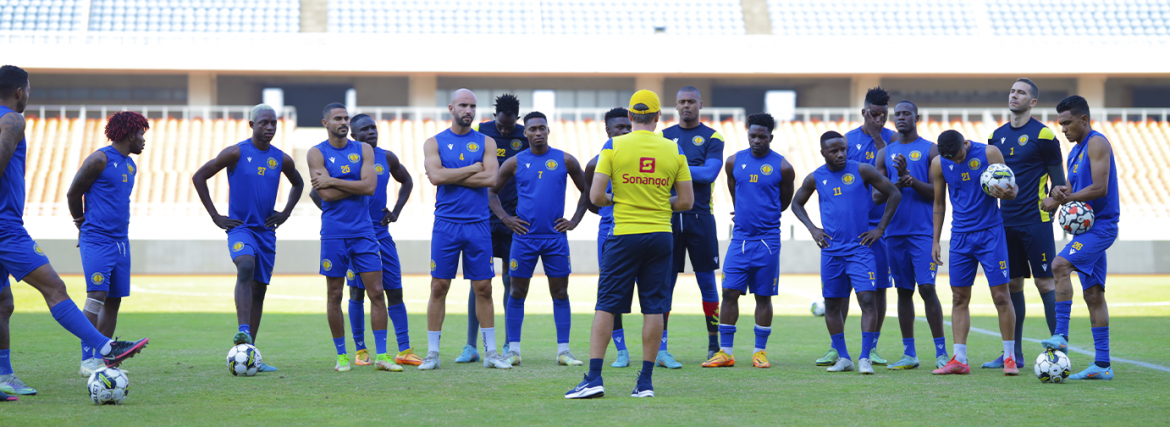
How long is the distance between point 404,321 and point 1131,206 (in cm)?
2490

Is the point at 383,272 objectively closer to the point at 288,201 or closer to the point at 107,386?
the point at 288,201

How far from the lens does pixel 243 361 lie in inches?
289

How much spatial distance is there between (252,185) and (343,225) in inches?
35.0

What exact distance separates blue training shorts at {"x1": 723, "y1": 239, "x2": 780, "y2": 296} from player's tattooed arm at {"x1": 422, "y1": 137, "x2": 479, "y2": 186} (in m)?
2.22

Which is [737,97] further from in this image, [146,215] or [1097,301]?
[1097,301]

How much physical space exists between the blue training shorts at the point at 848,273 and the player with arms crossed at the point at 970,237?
1.68ft

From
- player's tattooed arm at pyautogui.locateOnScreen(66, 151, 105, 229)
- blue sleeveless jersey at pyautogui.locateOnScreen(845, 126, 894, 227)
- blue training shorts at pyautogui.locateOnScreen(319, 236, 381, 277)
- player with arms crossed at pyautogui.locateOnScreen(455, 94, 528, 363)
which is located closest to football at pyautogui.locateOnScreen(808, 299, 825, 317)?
blue sleeveless jersey at pyautogui.locateOnScreen(845, 126, 894, 227)

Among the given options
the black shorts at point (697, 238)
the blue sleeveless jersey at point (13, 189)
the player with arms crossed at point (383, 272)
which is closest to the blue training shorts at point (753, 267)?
the black shorts at point (697, 238)

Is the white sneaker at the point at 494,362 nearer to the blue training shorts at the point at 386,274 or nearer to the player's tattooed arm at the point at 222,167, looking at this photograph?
the blue training shorts at the point at 386,274

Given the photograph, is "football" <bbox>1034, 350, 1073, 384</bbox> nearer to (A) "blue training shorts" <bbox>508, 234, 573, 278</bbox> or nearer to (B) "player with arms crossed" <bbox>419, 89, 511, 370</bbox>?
(A) "blue training shorts" <bbox>508, 234, 573, 278</bbox>

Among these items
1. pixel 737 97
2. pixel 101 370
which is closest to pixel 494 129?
pixel 101 370

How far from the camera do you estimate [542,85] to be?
36031 millimetres

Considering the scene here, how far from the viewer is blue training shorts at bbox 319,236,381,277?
7785 millimetres

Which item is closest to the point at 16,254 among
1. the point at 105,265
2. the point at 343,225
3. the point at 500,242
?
the point at 105,265
